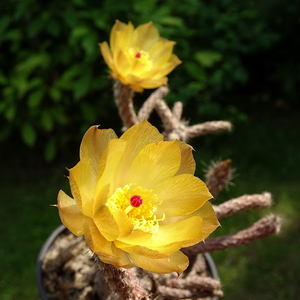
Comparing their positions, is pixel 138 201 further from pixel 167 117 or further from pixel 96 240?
pixel 167 117

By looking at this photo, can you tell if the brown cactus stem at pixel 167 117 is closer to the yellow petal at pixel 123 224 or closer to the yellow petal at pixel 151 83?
the yellow petal at pixel 151 83

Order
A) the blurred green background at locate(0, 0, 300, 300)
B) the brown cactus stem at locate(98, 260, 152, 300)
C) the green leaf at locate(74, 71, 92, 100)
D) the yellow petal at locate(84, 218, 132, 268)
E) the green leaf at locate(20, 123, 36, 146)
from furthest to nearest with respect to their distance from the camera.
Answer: the green leaf at locate(20, 123, 36, 146)
the green leaf at locate(74, 71, 92, 100)
the blurred green background at locate(0, 0, 300, 300)
the brown cactus stem at locate(98, 260, 152, 300)
the yellow petal at locate(84, 218, 132, 268)

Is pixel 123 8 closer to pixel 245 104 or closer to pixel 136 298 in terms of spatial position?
pixel 245 104

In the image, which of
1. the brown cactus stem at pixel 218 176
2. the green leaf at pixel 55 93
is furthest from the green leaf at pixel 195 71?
the brown cactus stem at pixel 218 176

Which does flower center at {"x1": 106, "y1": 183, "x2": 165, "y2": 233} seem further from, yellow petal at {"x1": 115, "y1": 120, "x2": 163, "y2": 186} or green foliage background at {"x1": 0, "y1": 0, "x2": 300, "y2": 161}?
green foliage background at {"x1": 0, "y1": 0, "x2": 300, "y2": 161}

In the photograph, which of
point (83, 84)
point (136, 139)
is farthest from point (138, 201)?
point (83, 84)

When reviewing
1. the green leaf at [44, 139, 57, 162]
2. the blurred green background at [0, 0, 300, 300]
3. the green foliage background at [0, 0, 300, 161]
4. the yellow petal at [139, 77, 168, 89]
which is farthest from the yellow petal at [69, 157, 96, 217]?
the green leaf at [44, 139, 57, 162]

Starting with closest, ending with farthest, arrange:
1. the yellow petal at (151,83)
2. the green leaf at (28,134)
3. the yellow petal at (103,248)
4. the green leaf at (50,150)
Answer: the yellow petal at (103,248)
the yellow petal at (151,83)
the green leaf at (28,134)
the green leaf at (50,150)
